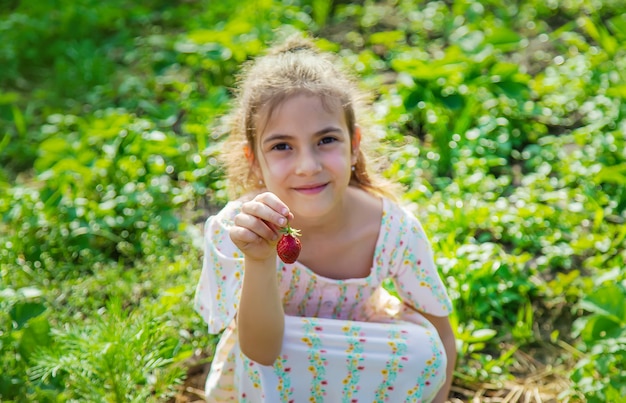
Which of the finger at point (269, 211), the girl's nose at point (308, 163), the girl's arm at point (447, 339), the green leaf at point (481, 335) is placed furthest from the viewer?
the green leaf at point (481, 335)

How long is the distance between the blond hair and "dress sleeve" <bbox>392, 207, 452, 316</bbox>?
0.18 metres

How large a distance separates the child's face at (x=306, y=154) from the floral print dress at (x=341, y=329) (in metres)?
0.20

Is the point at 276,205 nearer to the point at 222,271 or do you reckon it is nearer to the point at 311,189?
the point at 311,189

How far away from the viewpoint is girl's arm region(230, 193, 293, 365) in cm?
183

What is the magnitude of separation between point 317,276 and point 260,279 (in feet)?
1.10

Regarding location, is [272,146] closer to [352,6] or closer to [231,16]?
[231,16]

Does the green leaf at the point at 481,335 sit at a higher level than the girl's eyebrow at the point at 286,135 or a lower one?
lower

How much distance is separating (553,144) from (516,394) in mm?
1269

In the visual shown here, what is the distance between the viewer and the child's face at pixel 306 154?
7.04ft

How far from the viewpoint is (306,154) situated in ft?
7.00

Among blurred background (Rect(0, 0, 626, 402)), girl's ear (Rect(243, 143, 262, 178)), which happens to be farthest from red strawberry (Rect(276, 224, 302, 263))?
blurred background (Rect(0, 0, 626, 402))

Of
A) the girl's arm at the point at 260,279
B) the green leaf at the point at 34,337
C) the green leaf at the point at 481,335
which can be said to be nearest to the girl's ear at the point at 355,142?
the girl's arm at the point at 260,279

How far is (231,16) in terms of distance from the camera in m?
4.34

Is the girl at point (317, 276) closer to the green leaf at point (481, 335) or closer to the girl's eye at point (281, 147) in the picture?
Answer: the girl's eye at point (281, 147)
